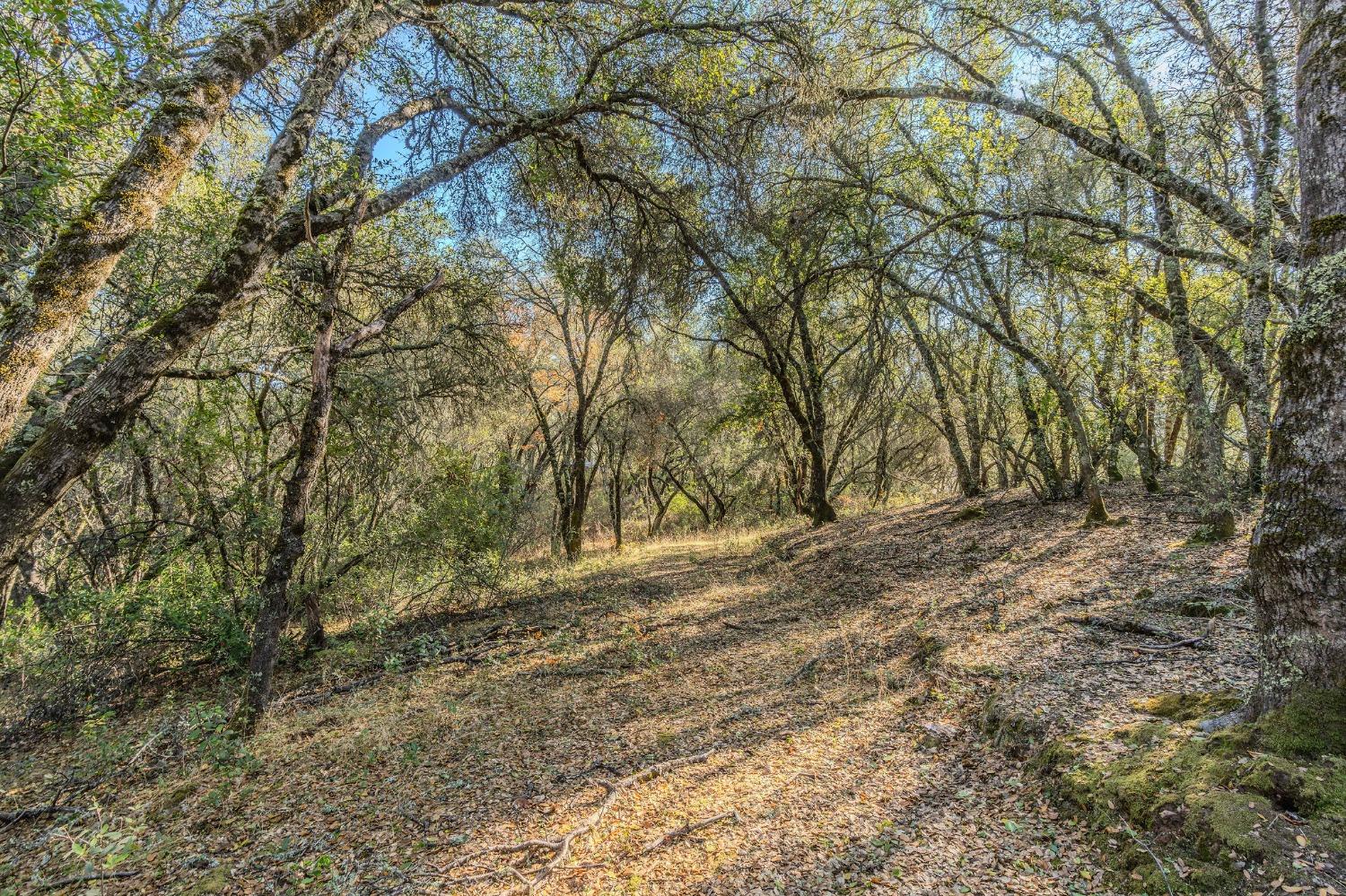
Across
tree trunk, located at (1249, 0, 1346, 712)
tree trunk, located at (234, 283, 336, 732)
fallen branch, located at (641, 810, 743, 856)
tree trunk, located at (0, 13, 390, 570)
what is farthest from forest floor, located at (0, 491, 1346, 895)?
tree trunk, located at (0, 13, 390, 570)

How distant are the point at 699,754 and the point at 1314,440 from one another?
3.67 metres

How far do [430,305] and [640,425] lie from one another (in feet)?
37.5

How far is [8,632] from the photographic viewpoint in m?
4.93

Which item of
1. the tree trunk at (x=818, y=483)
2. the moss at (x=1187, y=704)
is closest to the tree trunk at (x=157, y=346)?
the moss at (x=1187, y=704)

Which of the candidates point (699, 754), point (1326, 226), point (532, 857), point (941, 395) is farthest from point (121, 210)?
point (941, 395)

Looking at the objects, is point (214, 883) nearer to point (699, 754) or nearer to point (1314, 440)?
point (699, 754)

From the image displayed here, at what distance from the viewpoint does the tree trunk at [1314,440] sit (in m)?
2.01

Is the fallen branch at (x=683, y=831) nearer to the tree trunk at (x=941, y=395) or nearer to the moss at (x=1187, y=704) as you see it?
the moss at (x=1187, y=704)

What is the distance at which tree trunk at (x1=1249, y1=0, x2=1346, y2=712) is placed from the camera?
2014 mm

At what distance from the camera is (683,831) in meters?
3.03

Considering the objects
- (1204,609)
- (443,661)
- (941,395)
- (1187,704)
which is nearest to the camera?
(1187,704)

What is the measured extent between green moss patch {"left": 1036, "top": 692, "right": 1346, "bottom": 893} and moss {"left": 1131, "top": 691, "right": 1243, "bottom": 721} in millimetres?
146

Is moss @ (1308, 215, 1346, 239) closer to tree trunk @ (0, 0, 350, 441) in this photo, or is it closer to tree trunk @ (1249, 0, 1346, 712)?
tree trunk @ (1249, 0, 1346, 712)

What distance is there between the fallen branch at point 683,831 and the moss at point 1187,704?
2.37 meters
